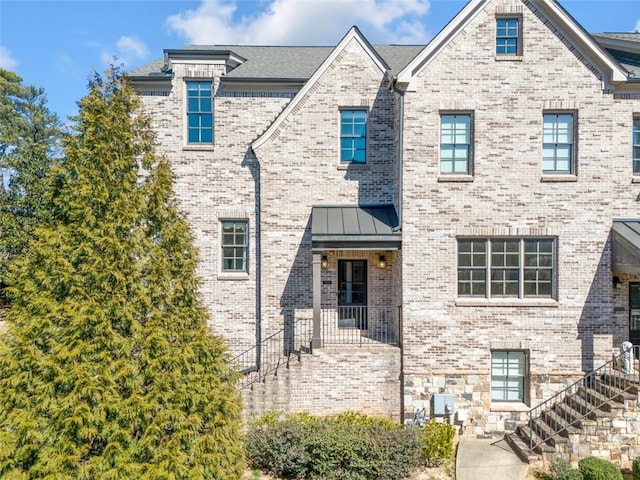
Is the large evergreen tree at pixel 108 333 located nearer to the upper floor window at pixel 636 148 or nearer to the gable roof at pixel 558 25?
the gable roof at pixel 558 25

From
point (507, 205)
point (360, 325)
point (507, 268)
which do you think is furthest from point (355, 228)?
point (507, 268)

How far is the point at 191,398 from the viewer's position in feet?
20.2

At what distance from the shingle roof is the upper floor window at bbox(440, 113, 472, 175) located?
2.98 metres

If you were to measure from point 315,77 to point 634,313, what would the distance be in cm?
1094

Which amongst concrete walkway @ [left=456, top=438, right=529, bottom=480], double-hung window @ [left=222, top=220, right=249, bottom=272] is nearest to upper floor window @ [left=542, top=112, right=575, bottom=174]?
concrete walkway @ [left=456, top=438, right=529, bottom=480]

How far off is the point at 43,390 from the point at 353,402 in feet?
23.7

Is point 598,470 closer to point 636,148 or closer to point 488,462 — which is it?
point 488,462

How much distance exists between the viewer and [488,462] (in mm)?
9133

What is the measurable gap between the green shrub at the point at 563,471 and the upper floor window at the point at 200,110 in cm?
1217

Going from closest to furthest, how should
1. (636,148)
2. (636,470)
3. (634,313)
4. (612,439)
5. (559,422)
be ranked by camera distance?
(636,470) → (612,439) → (559,422) → (634,313) → (636,148)

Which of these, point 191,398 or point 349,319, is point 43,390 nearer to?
point 191,398

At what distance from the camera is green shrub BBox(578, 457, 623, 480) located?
→ 26.3 ft

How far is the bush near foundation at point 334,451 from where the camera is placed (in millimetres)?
8414

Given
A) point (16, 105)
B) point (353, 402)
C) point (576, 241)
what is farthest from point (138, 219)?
point (16, 105)
